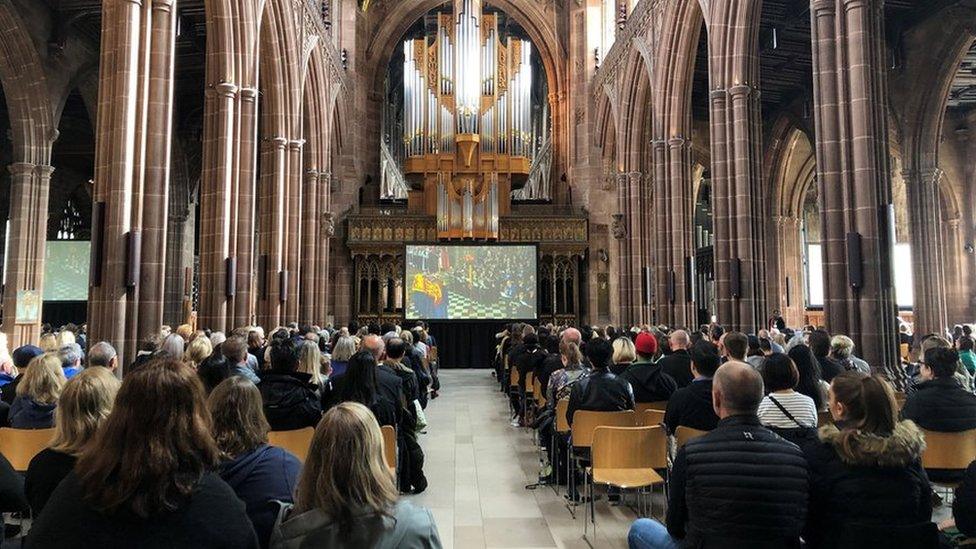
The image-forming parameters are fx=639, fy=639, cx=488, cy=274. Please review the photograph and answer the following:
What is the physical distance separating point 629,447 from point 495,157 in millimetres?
19051

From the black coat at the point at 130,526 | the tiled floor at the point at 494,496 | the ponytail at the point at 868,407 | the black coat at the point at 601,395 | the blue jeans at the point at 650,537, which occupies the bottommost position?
the tiled floor at the point at 494,496

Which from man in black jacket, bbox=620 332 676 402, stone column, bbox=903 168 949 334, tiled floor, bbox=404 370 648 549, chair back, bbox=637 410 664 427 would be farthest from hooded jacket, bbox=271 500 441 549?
stone column, bbox=903 168 949 334

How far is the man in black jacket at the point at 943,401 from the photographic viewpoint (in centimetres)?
468

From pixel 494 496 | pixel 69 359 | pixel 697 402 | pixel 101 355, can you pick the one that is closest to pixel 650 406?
pixel 697 402

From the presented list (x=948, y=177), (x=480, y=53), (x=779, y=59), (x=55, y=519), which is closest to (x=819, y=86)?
(x=55, y=519)

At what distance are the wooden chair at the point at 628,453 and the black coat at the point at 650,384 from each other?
1362 millimetres

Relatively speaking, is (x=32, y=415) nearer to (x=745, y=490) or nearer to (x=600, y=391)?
(x=600, y=391)

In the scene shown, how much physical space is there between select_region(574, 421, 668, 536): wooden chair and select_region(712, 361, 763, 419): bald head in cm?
186

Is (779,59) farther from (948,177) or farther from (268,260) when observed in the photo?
(268,260)

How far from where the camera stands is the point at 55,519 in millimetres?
1654

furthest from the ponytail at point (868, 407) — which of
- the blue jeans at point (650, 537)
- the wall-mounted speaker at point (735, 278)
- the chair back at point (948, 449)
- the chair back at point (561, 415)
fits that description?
the wall-mounted speaker at point (735, 278)

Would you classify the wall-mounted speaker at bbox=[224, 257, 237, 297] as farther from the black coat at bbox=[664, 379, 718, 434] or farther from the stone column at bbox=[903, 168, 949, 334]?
the stone column at bbox=[903, 168, 949, 334]

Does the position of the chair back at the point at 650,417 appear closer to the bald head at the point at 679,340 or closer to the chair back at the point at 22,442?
the bald head at the point at 679,340

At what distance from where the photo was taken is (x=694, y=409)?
470 cm
